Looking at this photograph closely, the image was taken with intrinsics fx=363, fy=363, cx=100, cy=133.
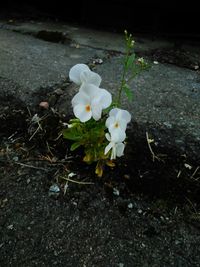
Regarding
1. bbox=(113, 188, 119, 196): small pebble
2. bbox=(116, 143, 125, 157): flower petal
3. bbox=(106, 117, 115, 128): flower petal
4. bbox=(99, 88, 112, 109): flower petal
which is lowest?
bbox=(113, 188, 119, 196): small pebble

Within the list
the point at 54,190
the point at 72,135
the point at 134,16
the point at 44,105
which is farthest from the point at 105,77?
the point at 134,16

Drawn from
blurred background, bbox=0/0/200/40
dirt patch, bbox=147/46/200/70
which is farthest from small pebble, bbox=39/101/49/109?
blurred background, bbox=0/0/200/40

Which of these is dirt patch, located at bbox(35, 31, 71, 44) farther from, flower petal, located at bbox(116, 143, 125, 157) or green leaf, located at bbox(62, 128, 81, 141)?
flower petal, located at bbox(116, 143, 125, 157)

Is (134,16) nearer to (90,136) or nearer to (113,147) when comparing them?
(90,136)

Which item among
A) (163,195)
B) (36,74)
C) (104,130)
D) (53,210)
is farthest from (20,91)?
(163,195)

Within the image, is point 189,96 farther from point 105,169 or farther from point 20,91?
point 20,91

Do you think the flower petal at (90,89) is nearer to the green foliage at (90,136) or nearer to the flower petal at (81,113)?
the flower petal at (81,113)

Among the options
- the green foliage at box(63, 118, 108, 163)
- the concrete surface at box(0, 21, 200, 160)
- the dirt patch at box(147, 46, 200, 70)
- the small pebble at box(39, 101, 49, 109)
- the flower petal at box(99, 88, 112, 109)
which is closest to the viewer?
the flower petal at box(99, 88, 112, 109)

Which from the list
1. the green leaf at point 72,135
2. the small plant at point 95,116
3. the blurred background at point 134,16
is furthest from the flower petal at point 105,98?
the blurred background at point 134,16
